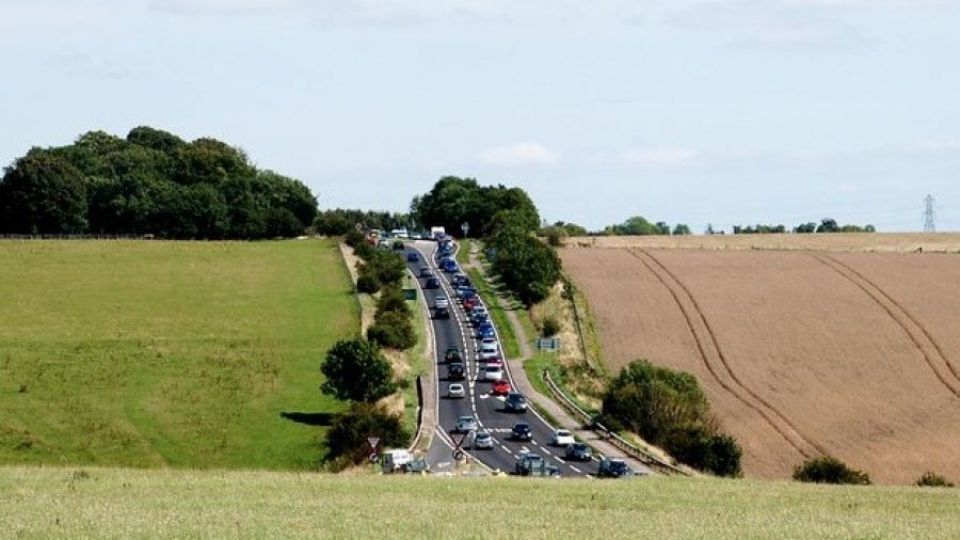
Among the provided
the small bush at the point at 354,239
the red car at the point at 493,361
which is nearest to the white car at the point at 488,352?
the red car at the point at 493,361

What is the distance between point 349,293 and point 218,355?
33.9 m

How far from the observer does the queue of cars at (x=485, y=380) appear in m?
81.6

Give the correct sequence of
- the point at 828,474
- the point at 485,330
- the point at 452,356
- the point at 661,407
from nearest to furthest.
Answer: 1. the point at 828,474
2. the point at 661,407
3. the point at 452,356
4. the point at 485,330

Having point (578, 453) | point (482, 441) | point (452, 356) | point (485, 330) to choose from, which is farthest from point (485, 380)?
point (578, 453)

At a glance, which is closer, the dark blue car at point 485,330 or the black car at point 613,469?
the black car at point 613,469

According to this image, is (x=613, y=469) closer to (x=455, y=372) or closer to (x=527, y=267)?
(x=455, y=372)

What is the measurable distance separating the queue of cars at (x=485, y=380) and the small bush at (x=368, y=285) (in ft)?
19.1

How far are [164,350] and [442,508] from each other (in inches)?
2943

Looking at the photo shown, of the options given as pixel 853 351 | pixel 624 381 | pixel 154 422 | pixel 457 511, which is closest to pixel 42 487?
pixel 457 511

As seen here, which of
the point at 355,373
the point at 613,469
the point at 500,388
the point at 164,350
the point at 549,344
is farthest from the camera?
the point at 549,344

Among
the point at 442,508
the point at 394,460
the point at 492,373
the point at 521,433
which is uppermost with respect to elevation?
the point at 442,508

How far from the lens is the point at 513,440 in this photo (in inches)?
3893

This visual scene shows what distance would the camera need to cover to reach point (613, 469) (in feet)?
265

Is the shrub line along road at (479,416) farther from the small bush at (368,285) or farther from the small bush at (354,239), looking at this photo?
the small bush at (354,239)
